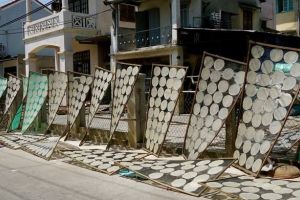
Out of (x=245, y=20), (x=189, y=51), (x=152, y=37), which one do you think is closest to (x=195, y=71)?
(x=189, y=51)

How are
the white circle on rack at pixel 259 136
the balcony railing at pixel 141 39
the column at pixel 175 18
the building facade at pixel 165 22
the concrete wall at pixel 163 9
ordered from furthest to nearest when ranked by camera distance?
the concrete wall at pixel 163 9 < the balcony railing at pixel 141 39 < the building facade at pixel 165 22 < the column at pixel 175 18 < the white circle on rack at pixel 259 136

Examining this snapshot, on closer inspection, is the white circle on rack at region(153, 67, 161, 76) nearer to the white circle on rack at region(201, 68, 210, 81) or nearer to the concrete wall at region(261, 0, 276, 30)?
the white circle on rack at region(201, 68, 210, 81)

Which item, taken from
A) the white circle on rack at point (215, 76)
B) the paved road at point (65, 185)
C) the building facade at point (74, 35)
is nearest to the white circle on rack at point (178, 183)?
the paved road at point (65, 185)

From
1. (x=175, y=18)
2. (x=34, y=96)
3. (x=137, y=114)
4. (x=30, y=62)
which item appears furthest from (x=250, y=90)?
(x=30, y=62)

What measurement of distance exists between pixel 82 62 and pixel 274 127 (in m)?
21.7

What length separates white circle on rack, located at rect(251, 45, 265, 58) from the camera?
6893mm

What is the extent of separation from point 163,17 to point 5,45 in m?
16.5

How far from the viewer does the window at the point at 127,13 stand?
24.6 m

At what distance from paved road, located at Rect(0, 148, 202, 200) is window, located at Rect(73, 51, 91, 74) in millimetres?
18224

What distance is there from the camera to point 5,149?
37.1 ft

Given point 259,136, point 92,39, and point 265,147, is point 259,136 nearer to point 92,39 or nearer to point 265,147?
point 265,147

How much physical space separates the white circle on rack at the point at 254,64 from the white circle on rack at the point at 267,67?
10 centimetres

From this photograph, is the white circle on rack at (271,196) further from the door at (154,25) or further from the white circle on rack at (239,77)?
the door at (154,25)

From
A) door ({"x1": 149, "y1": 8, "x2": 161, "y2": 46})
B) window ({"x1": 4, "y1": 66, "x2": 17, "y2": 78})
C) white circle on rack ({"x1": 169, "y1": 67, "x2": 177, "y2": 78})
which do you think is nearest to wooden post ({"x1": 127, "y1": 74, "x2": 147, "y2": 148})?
white circle on rack ({"x1": 169, "y1": 67, "x2": 177, "y2": 78})
